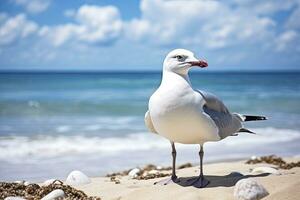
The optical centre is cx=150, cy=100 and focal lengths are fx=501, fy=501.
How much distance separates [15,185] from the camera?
4.93 meters

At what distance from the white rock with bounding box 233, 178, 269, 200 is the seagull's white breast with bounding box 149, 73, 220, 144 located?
1.96 ft

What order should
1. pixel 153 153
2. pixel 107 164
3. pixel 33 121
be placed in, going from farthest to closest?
1. pixel 33 121
2. pixel 153 153
3. pixel 107 164

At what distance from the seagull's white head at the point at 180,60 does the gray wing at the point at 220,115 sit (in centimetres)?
26

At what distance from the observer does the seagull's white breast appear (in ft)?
13.7

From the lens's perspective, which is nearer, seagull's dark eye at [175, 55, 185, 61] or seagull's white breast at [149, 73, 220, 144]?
seagull's white breast at [149, 73, 220, 144]

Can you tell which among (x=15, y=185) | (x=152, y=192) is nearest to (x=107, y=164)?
(x=15, y=185)

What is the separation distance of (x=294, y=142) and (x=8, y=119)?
9414mm

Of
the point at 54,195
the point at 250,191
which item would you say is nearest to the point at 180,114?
the point at 250,191

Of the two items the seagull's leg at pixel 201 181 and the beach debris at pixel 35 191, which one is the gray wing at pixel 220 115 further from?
the beach debris at pixel 35 191

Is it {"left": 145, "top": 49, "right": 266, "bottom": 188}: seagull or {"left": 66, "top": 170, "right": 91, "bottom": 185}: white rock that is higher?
{"left": 145, "top": 49, "right": 266, "bottom": 188}: seagull

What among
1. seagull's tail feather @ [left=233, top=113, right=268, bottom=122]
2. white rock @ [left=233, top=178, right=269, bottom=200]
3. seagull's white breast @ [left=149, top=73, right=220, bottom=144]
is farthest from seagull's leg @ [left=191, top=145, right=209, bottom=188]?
seagull's tail feather @ [left=233, top=113, right=268, bottom=122]

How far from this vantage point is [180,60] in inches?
171

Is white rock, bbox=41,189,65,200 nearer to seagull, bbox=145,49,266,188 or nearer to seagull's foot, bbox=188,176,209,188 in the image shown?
seagull, bbox=145,49,266,188

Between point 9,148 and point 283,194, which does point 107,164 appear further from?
point 283,194
